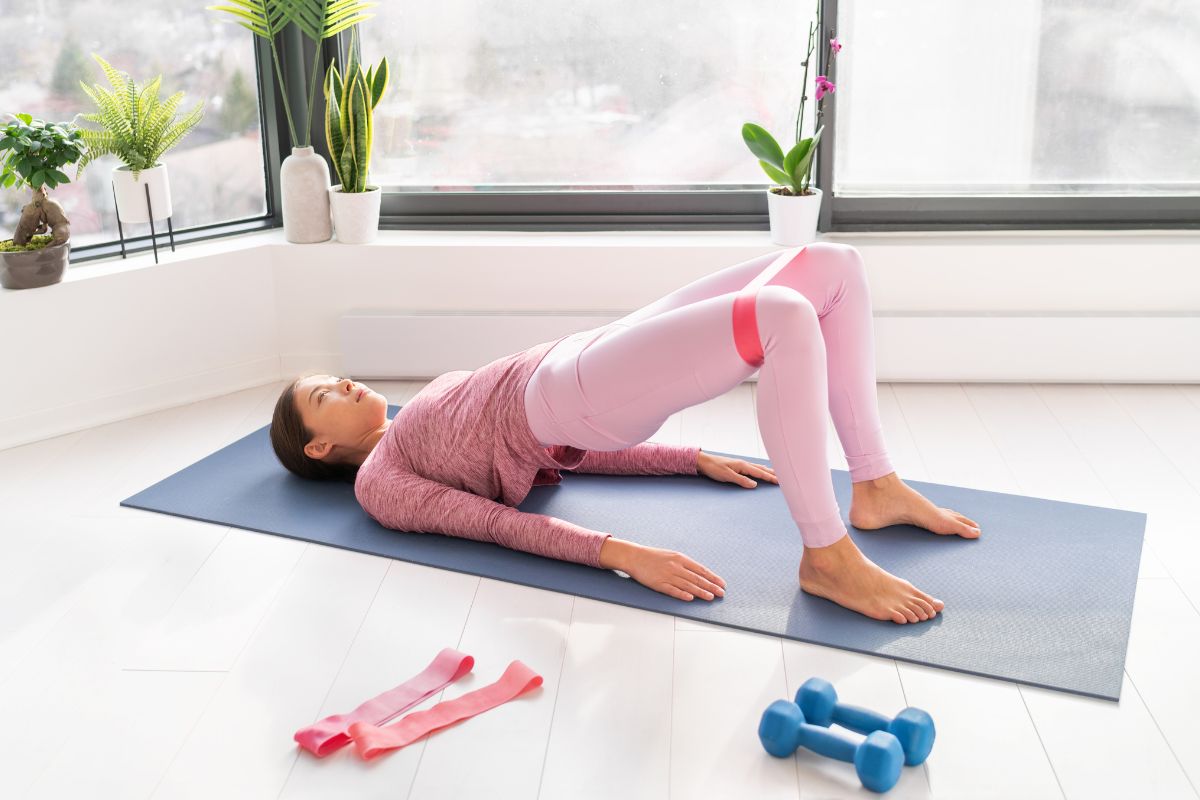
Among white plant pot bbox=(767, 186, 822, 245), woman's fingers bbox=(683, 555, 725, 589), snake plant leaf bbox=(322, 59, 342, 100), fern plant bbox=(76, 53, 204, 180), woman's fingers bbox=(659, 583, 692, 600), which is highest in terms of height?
snake plant leaf bbox=(322, 59, 342, 100)

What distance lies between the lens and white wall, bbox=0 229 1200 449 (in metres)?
3.31

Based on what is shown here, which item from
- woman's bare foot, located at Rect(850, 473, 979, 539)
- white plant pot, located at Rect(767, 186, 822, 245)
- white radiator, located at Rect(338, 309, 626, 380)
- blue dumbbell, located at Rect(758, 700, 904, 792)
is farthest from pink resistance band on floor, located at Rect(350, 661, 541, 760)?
white plant pot, located at Rect(767, 186, 822, 245)

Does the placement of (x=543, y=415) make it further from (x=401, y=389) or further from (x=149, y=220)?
(x=149, y=220)

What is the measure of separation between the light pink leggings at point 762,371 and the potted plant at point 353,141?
53.5 inches

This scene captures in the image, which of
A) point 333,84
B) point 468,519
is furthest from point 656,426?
point 333,84

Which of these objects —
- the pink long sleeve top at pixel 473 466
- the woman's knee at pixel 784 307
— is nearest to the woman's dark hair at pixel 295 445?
the pink long sleeve top at pixel 473 466

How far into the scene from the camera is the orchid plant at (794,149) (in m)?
3.38

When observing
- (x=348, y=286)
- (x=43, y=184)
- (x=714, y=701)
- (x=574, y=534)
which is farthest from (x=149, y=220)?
(x=714, y=701)

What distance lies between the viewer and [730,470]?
9.02 ft

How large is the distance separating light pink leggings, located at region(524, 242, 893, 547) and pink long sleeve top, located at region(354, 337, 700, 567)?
9cm

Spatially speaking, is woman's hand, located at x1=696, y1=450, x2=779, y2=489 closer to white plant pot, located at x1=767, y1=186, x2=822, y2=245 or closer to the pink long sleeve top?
the pink long sleeve top

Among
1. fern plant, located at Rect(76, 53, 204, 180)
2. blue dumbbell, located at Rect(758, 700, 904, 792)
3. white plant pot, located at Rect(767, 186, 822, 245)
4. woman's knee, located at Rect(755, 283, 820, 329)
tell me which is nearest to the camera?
blue dumbbell, located at Rect(758, 700, 904, 792)

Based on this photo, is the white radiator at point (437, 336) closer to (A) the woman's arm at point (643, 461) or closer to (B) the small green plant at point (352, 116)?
(B) the small green plant at point (352, 116)

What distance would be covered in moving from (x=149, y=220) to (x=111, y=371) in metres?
0.46
